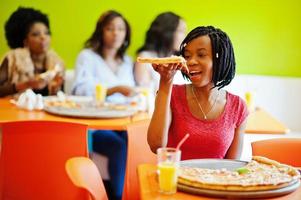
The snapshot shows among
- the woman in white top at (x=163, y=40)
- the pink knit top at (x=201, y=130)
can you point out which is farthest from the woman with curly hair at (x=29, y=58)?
the pink knit top at (x=201, y=130)

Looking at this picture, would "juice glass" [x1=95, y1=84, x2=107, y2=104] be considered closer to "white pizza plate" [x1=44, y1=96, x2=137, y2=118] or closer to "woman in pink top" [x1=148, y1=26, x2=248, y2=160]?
"white pizza plate" [x1=44, y1=96, x2=137, y2=118]

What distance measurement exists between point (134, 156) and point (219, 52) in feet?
2.03

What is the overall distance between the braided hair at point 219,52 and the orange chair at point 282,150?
1.09 ft

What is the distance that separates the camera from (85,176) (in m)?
1.76

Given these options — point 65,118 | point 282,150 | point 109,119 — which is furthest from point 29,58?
point 282,150

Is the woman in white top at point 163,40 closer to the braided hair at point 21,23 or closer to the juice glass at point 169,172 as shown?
the braided hair at point 21,23

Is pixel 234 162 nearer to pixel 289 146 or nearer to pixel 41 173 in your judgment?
pixel 289 146

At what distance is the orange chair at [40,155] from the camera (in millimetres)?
2344

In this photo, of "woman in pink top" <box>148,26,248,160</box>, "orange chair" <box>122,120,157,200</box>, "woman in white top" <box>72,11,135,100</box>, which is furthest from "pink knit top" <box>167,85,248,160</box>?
"woman in white top" <box>72,11,135,100</box>

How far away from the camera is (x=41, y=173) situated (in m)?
2.37

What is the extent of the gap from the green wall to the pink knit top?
2603 mm

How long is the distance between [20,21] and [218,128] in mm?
2617

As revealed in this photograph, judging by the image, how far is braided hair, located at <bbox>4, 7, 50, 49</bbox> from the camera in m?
4.15

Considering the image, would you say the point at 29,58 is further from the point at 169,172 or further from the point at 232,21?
the point at 169,172
